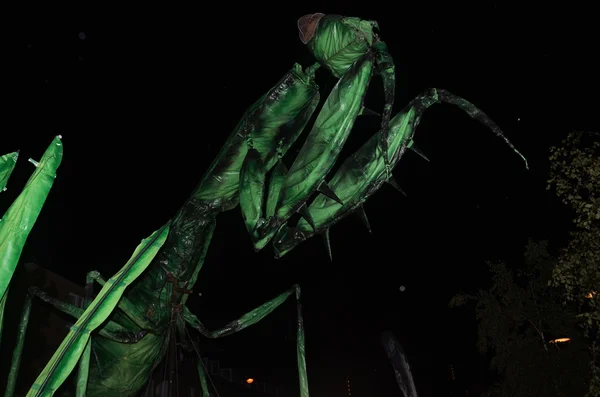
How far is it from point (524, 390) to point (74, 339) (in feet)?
68.0

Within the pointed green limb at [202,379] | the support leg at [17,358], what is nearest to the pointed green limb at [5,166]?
the support leg at [17,358]

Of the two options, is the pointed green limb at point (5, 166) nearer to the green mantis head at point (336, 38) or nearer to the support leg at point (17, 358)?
the support leg at point (17, 358)

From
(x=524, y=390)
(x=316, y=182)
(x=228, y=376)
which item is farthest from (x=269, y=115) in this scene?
(x=228, y=376)

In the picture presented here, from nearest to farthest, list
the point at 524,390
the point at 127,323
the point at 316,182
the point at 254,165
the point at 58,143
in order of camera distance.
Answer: the point at 58,143 → the point at 316,182 → the point at 254,165 → the point at 127,323 → the point at 524,390

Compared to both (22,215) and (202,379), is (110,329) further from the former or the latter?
(22,215)

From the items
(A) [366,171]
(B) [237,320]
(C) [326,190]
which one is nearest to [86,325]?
(C) [326,190]

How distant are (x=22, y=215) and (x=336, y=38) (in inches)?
128

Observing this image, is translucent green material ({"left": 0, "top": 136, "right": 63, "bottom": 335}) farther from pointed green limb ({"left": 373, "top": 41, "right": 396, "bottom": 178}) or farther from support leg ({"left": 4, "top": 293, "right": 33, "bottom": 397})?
pointed green limb ({"left": 373, "top": 41, "right": 396, "bottom": 178})

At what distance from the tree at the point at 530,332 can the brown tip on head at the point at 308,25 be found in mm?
18900

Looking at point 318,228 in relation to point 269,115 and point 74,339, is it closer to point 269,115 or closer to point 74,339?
point 269,115

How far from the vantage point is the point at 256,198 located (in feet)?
17.2

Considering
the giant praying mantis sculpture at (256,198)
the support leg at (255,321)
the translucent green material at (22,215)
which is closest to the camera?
the translucent green material at (22,215)

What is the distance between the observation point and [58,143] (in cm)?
420

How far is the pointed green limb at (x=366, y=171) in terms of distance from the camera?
4.98 meters
